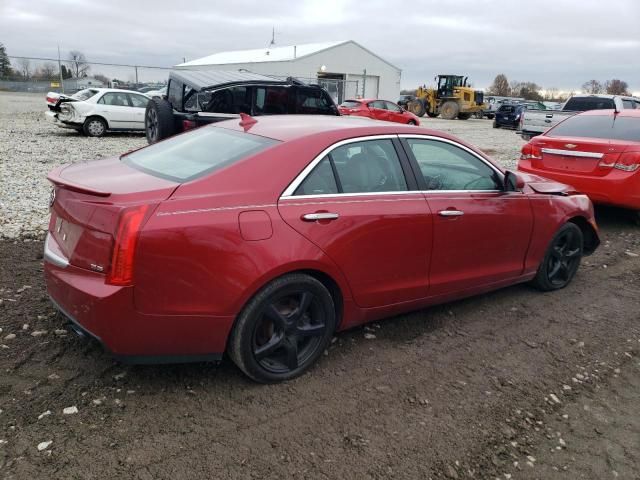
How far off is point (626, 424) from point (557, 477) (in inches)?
28.9

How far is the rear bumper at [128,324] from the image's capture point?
2.64 m

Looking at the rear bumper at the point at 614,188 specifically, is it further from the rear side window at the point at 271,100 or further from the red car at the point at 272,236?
the rear side window at the point at 271,100

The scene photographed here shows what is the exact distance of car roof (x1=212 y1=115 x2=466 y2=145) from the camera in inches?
135

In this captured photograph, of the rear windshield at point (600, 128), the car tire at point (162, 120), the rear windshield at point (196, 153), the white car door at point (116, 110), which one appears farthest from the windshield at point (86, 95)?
the rear windshield at point (196, 153)

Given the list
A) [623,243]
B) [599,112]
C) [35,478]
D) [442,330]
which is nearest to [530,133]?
[599,112]

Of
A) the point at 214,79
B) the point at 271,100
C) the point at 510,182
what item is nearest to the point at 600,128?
the point at 510,182

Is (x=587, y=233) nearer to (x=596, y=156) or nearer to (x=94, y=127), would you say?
(x=596, y=156)

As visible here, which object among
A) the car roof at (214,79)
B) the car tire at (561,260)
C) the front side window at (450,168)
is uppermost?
the car roof at (214,79)

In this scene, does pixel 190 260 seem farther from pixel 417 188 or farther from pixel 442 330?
pixel 442 330

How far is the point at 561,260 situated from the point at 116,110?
13490mm

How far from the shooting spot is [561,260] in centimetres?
494

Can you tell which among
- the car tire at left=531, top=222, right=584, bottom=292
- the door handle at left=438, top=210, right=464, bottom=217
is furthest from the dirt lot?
the door handle at left=438, top=210, right=464, bottom=217

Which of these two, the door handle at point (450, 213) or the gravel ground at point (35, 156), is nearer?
the door handle at point (450, 213)

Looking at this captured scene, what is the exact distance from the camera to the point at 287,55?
151 feet
